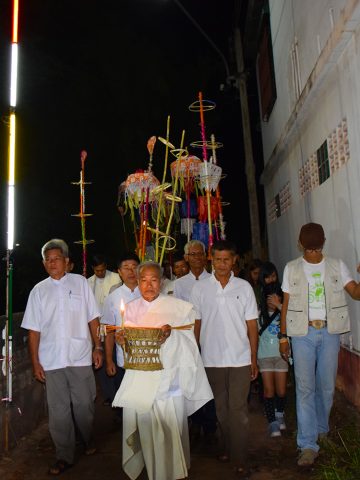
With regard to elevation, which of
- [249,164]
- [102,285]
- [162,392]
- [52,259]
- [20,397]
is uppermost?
[249,164]

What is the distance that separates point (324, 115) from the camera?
641cm

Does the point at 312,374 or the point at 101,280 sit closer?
the point at 312,374

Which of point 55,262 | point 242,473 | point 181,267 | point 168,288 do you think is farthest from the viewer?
point 181,267

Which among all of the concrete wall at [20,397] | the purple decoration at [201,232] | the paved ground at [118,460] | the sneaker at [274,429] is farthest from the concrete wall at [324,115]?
the concrete wall at [20,397]

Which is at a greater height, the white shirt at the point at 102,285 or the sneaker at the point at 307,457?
the white shirt at the point at 102,285

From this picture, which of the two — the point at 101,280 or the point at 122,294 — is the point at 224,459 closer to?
the point at 122,294

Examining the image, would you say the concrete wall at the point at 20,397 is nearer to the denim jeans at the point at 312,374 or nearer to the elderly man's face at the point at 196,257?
the elderly man's face at the point at 196,257

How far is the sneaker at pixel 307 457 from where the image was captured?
4480 mm

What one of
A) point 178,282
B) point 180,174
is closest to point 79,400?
point 178,282

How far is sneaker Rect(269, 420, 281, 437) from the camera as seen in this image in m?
5.46

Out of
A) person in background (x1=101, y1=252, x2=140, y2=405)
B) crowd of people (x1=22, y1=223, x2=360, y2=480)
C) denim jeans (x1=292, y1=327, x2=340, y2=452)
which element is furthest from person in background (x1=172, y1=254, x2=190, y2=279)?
denim jeans (x1=292, y1=327, x2=340, y2=452)

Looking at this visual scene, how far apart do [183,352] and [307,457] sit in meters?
1.47

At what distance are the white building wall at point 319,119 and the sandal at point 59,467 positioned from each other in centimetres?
314

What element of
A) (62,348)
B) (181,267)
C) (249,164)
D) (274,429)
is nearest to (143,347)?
(62,348)
